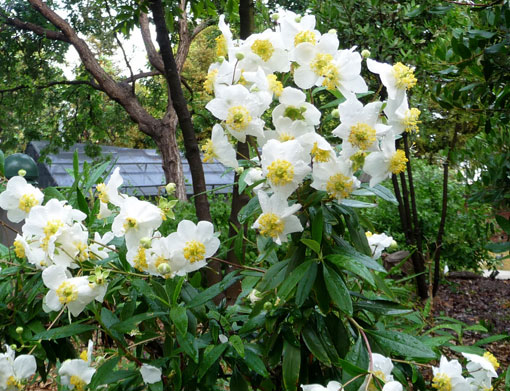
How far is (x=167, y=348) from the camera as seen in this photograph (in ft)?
4.03

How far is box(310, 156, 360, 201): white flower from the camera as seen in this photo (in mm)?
998

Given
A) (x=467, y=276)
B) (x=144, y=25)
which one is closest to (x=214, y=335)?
(x=467, y=276)

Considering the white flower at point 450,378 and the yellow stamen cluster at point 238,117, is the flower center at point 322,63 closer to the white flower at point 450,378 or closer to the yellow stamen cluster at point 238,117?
the yellow stamen cluster at point 238,117

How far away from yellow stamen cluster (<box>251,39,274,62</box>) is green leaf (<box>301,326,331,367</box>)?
0.62 metres

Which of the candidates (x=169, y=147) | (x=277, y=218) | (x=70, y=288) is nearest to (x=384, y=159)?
(x=277, y=218)

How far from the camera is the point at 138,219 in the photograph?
107 cm

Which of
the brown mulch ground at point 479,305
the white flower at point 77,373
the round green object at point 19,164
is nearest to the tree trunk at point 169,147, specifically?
the brown mulch ground at point 479,305

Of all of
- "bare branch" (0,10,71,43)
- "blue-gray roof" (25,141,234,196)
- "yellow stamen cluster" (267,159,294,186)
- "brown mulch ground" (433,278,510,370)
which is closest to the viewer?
"yellow stamen cluster" (267,159,294,186)

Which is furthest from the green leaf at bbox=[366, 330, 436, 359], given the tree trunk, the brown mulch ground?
the tree trunk

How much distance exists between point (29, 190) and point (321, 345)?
763mm

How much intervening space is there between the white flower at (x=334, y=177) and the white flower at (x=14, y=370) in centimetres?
77

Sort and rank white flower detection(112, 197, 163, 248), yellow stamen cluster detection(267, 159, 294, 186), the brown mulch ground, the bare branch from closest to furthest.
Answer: yellow stamen cluster detection(267, 159, 294, 186) → white flower detection(112, 197, 163, 248) → the brown mulch ground → the bare branch

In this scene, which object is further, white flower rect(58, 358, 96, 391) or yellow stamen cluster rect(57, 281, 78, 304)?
white flower rect(58, 358, 96, 391)

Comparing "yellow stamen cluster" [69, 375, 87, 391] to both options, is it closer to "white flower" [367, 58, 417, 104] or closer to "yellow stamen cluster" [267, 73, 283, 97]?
"yellow stamen cluster" [267, 73, 283, 97]
